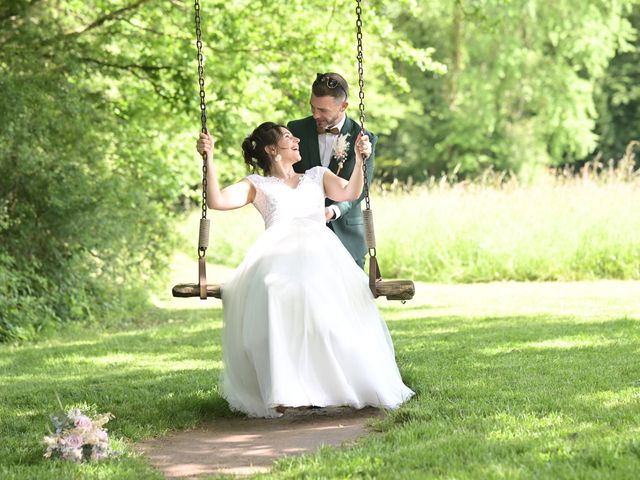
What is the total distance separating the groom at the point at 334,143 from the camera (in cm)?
731

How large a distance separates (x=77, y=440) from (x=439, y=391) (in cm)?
238

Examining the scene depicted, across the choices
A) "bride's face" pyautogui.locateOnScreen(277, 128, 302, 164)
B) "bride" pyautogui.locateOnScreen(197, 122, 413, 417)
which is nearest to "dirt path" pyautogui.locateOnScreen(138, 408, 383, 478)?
"bride" pyautogui.locateOnScreen(197, 122, 413, 417)

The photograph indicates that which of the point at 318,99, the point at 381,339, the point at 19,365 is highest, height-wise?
the point at 318,99

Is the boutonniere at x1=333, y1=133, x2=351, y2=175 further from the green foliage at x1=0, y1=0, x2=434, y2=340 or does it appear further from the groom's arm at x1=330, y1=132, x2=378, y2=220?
the green foliage at x1=0, y1=0, x2=434, y2=340

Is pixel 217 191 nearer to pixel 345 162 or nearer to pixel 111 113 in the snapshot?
pixel 345 162

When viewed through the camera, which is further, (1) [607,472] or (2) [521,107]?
(2) [521,107]

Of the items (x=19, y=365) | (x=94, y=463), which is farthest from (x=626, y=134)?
(x=94, y=463)

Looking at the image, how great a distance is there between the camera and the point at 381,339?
22.4ft

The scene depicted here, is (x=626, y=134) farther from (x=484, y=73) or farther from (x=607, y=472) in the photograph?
(x=607, y=472)

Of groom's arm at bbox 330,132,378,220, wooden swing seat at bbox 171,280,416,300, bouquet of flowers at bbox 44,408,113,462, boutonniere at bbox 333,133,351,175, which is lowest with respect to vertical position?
bouquet of flowers at bbox 44,408,113,462

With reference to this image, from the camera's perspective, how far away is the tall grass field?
17.0 m

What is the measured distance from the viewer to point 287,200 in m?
7.02

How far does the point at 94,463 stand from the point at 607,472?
7.35 ft

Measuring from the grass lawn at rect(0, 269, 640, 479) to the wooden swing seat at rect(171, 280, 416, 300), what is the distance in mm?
606
